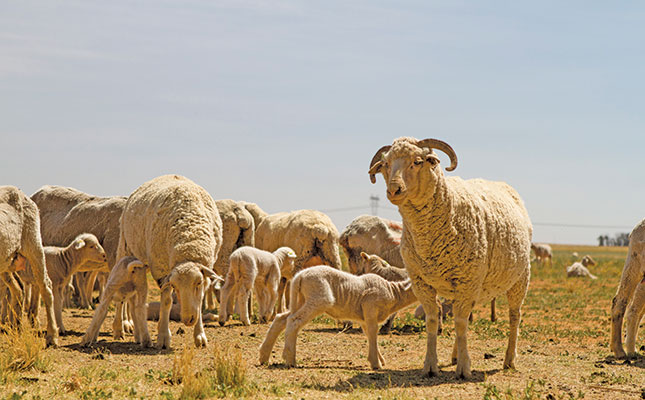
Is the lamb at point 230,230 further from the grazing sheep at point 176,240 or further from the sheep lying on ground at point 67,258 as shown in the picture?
the grazing sheep at point 176,240

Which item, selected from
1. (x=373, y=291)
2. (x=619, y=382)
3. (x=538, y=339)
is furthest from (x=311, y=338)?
(x=619, y=382)

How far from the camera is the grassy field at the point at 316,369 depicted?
7746 millimetres

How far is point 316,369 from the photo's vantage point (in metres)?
9.48

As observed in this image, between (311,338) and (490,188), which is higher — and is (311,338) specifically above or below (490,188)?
below

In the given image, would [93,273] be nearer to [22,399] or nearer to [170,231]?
[170,231]

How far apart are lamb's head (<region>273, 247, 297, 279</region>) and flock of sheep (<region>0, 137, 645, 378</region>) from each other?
0.03 metres

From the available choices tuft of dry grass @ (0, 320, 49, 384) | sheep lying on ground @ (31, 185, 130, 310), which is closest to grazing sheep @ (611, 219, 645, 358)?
tuft of dry grass @ (0, 320, 49, 384)

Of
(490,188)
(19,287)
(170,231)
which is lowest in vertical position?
(19,287)

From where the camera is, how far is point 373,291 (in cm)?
1012

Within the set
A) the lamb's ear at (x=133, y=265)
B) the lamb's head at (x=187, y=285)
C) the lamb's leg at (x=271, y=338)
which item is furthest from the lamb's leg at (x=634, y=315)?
the lamb's ear at (x=133, y=265)

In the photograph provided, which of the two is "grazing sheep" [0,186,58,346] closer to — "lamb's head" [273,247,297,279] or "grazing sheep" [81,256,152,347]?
"grazing sheep" [81,256,152,347]

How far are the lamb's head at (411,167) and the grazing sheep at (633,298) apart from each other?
14.7 ft

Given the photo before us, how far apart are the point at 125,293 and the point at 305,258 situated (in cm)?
669

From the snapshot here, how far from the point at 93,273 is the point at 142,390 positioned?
10.8 metres
